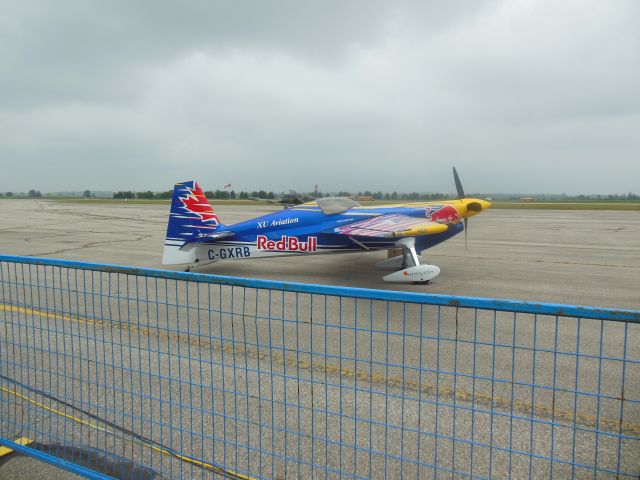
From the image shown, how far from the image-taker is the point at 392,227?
31.0ft

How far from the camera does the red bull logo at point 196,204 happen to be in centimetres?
1076

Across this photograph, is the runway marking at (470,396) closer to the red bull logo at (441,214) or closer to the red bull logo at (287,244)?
the red bull logo at (287,244)

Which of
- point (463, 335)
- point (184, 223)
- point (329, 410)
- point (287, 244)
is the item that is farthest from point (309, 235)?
point (329, 410)

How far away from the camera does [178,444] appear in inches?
130

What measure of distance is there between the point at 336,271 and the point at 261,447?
27.1 ft

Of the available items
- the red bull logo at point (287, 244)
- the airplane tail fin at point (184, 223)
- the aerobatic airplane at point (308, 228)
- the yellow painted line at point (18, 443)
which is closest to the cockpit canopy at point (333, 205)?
the aerobatic airplane at point (308, 228)

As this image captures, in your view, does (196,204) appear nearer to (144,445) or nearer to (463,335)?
(463,335)

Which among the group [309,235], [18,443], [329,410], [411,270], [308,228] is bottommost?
[329,410]

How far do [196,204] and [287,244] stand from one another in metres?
2.60

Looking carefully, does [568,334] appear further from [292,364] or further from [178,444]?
[178,444]

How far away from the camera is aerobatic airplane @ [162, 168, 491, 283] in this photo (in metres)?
10.1

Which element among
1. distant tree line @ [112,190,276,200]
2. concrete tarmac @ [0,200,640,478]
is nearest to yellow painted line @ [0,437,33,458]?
concrete tarmac @ [0,200,640,478]

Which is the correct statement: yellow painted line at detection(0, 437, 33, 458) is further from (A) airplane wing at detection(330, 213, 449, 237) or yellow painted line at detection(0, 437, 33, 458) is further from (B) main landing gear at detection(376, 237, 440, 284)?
(A) airplane wing at detection(330, 213, 449, 237)

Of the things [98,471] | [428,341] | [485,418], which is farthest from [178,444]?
[428,341]
